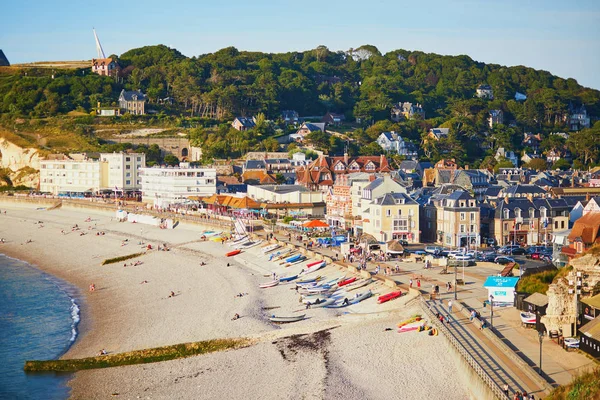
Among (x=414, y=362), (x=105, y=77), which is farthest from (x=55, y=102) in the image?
(x=414, y=362)

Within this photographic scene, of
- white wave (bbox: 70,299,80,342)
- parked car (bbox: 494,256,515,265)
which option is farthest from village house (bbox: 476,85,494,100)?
white wave (bbox: 70,299,80,342)

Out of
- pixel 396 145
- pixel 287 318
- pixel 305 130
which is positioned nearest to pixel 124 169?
pixel 305 130

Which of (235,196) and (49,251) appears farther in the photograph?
(235,196)

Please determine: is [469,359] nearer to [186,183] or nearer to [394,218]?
[394,218]

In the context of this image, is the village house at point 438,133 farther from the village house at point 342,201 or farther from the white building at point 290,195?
the village house at point 342,201

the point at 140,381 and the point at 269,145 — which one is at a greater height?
the point at 269,145

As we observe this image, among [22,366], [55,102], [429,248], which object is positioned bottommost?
[22,366]

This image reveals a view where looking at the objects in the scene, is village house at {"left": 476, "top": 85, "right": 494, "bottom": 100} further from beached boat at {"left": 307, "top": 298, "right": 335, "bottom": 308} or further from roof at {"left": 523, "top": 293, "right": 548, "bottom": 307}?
roof at {"left": 523, "top": 293, "right": 548, "bottom": 307}

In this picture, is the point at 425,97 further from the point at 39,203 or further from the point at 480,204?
the point at 480,204

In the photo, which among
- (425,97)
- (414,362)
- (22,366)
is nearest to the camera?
(414,362)
